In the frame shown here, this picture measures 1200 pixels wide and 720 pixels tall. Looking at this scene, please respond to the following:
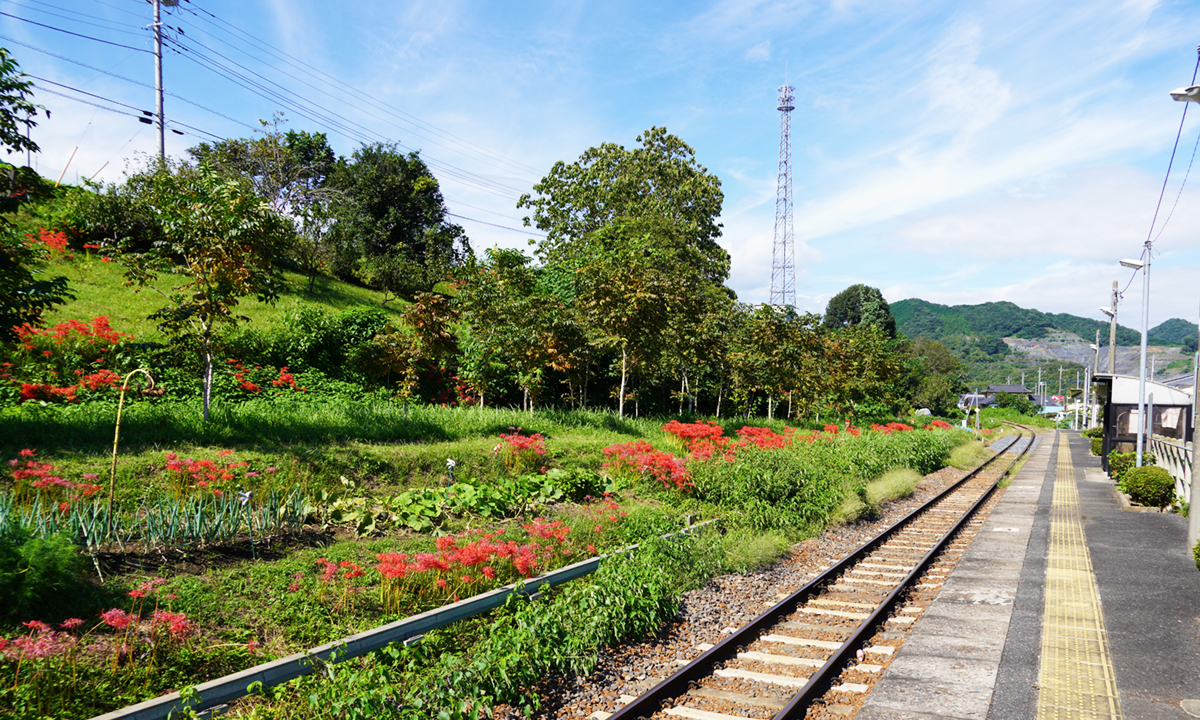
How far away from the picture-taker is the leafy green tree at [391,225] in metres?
30.0

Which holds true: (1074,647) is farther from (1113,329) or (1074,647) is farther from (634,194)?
(1113,329)

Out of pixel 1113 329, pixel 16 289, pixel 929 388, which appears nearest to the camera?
pixel 16 289

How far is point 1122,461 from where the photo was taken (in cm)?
2062

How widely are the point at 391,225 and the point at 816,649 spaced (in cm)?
3299

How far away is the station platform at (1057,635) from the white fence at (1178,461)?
3884 mm

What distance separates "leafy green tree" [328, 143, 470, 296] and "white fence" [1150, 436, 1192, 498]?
86.1 feet

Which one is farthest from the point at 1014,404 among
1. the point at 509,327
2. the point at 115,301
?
the point at 115,301

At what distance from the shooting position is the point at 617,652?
6.19 meters

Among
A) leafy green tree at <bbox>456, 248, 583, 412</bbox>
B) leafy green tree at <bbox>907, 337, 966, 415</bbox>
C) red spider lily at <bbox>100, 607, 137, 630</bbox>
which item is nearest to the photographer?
red spider lily at <bbox>100, 607, 137, 630</bbox>

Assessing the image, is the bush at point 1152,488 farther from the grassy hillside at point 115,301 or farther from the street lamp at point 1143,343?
the grassy hillside at point 115,301

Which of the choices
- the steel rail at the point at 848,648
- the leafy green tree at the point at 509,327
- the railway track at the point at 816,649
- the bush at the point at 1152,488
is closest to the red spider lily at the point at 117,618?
the railway track at the point at 816,649

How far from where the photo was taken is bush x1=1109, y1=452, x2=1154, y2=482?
20312 mm

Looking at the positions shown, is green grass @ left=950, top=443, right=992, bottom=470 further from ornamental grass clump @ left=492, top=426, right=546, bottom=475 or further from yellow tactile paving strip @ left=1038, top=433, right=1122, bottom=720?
Answer: ornamental grass clump @ left=492, top=426, right=546, bottom=475

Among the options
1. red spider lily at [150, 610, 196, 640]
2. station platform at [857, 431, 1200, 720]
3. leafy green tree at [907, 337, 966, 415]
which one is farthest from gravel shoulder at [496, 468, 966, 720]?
leafy green tree at [907, 337, 966, 415]
